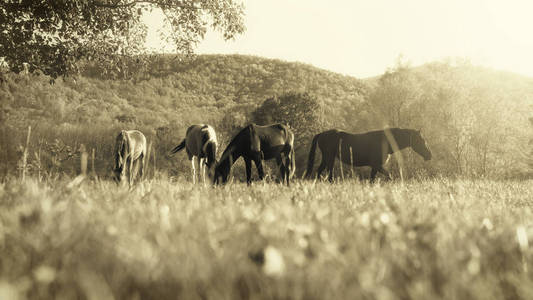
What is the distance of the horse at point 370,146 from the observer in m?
13.5

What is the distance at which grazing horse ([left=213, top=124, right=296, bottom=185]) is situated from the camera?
8871 mm

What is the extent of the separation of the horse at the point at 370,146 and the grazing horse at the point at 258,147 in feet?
6.88

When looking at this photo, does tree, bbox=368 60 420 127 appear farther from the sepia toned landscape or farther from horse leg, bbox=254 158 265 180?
horse leg, bbox=254 158 265 180

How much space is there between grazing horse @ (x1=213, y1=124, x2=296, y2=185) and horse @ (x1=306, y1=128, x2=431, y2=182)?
82.6 inches

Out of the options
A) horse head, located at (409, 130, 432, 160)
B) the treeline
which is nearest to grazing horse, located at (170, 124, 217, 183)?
the treeline

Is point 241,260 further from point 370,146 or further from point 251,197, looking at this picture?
point 370,146

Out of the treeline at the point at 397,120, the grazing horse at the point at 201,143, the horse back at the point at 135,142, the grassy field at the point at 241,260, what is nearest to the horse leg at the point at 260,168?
the grazing horse at the point at 201,143

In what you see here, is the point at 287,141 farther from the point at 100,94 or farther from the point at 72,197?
the point at 100,94

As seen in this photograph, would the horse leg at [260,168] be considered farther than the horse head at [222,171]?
Yes

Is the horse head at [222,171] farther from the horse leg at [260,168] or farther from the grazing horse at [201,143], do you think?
the horse leg at [260,168]

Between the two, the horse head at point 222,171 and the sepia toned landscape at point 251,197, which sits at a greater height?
the sepia toned landscape at point 251,197

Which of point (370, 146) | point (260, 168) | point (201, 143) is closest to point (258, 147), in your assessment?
point (260, 168)

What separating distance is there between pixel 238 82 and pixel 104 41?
60.6 metres

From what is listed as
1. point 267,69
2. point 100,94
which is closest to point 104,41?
point 100,94
